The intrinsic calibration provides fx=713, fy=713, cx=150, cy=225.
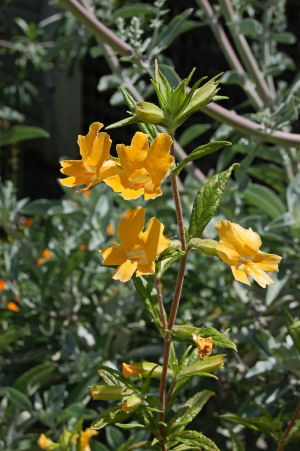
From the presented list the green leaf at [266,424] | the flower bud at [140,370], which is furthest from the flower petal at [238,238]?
the green leaf at [266,424]

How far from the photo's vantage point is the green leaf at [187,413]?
861 mm

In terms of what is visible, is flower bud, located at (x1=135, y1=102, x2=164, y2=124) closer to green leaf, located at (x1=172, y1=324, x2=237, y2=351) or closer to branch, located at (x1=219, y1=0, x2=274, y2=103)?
green leaf, located at (x1=172, y1=324, x2=237, y2=351)

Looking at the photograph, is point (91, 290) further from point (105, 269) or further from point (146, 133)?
point (146, 133)

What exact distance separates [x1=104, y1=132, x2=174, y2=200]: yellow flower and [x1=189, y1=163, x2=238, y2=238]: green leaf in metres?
0.09

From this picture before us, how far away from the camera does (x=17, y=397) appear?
4.37 ft

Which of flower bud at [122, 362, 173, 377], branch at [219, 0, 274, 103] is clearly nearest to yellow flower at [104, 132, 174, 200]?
flower bud at [122, 362, 173, 377]

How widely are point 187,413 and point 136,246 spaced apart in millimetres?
293

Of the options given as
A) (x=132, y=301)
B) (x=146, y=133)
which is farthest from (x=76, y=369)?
(x=146, y=133)

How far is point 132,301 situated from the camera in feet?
5.30

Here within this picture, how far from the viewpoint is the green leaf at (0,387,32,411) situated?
1.31m

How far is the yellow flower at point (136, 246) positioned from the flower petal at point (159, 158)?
4cm

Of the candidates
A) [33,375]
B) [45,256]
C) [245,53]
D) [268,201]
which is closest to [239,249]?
[33,375]

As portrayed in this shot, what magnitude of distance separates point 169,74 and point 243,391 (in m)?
0.70

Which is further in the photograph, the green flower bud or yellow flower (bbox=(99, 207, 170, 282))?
the green flower bud
